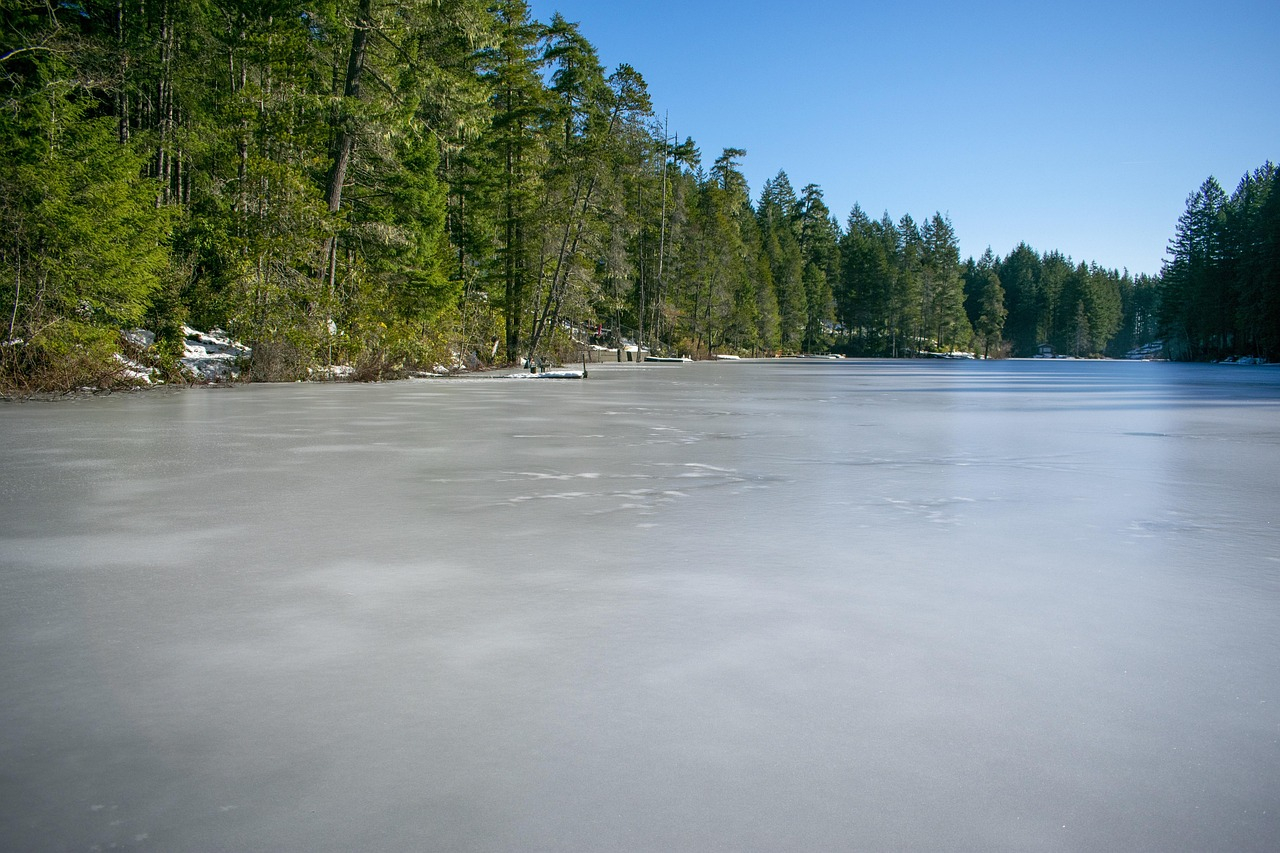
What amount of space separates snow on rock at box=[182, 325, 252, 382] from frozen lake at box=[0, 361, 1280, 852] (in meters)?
14.6

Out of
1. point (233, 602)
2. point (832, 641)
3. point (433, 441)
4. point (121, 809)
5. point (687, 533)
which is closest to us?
point (121, 809)

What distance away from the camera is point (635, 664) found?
2990 millimetres

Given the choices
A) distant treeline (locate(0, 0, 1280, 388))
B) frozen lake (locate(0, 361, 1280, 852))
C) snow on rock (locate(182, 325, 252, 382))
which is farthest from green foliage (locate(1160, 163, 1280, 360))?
frozen lake (locate(0, 361, 1280, 852))

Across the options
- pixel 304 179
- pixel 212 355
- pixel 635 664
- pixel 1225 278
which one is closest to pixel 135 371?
pixel 212 355

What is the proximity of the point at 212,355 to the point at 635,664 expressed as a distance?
21.2 m

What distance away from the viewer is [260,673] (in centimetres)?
289

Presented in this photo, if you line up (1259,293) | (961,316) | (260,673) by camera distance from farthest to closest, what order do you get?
(961,316)
(1259,293)
(260,673)

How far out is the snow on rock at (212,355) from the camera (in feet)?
67.6

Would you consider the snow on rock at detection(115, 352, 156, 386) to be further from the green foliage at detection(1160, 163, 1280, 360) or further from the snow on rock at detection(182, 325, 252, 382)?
the green foliage at detection(1160, 163, 1280, 360)

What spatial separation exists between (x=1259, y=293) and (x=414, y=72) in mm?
66008

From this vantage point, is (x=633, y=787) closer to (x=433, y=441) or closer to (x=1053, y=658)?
(x=1053, y=658)

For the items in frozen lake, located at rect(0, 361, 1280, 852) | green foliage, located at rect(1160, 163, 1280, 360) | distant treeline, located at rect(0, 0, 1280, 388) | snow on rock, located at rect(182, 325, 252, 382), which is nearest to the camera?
frozen lake, located at rect(0, 361, 1280, 852)

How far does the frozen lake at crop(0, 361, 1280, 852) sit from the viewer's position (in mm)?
2051

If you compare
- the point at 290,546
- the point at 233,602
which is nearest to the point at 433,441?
the point at 290,546
